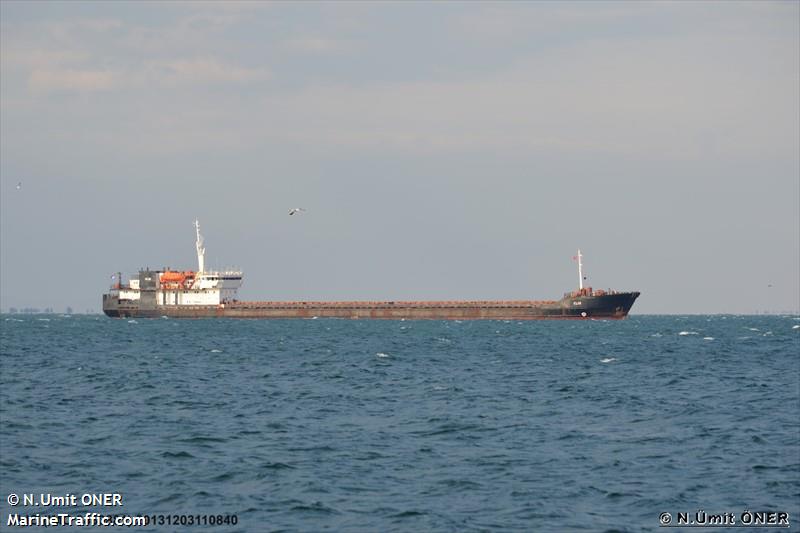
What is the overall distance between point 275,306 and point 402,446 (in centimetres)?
12555

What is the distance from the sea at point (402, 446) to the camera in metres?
22.5

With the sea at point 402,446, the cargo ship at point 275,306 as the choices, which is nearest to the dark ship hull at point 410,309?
the cargo ship at point 275,306

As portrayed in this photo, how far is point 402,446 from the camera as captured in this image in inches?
1194

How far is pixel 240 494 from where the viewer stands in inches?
953

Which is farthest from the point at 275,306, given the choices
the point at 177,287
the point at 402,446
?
the point at 402,446

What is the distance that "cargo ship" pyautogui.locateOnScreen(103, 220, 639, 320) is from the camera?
143 meters

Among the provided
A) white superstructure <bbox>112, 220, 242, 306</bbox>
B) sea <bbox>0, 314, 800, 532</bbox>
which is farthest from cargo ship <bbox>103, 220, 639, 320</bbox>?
sea <bbox>0, 314, 800, 532</bbox>

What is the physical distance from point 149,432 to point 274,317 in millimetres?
120503

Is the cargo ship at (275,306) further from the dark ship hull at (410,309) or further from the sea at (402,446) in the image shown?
the sea at (402,446)

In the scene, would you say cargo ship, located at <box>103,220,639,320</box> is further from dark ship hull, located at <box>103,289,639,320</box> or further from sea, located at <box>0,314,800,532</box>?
sea, located at <box>0,314,800,532</box>

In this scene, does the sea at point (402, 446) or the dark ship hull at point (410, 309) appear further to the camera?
the dark ship hull at point (410, 309)

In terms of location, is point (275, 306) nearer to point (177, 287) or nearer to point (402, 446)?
point (177, 287)

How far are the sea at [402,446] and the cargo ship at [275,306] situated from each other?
84.8 meters

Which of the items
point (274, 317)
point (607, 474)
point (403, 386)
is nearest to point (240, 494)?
point (607, 474)
